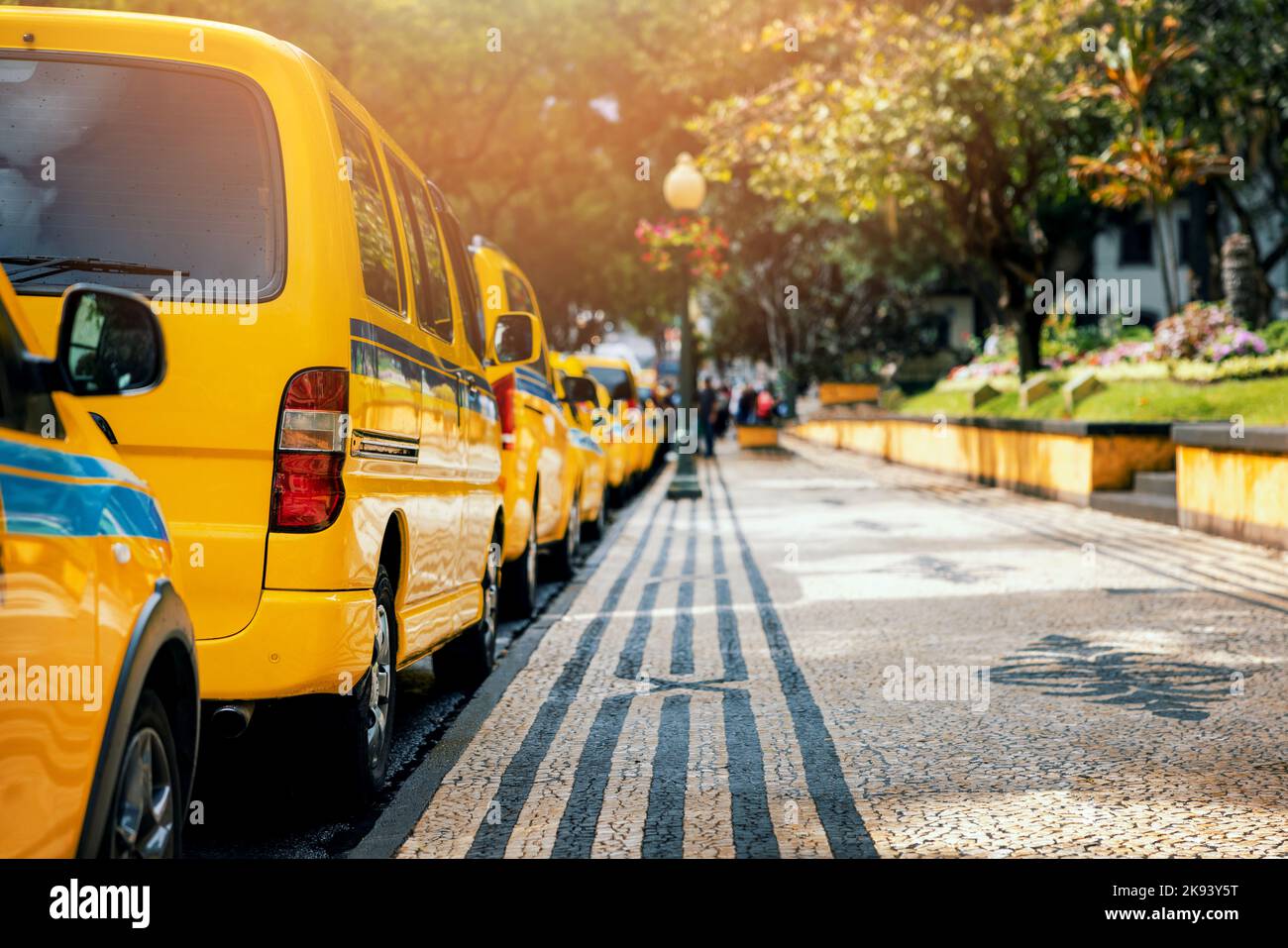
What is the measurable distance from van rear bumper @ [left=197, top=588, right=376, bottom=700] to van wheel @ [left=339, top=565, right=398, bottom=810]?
0.90 feet

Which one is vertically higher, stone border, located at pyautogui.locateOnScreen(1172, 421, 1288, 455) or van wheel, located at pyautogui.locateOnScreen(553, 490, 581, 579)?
stone border, located at pyautogui.locateOnScreen(1172, 421, 1288, 455)

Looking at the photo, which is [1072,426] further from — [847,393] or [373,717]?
[847,393]

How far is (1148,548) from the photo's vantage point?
13477 mm

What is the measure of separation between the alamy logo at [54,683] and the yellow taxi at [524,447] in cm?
598

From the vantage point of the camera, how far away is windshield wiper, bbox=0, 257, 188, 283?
4.70 metres

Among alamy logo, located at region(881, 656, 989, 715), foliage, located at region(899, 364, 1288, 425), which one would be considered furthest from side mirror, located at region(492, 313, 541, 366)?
foliage, located at region(899, 364, 1288, 425)

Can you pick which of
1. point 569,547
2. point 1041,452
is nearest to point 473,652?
point 569,547

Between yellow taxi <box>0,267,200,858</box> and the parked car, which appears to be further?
the parked car

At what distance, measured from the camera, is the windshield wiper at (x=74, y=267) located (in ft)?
15.4

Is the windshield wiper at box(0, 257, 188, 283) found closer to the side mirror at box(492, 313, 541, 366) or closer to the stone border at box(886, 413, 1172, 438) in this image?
the side mirror at box(492, 313, 541, 366)

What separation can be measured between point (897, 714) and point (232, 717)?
3153 mm

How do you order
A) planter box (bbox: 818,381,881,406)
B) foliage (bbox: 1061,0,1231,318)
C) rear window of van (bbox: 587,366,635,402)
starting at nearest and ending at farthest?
foliage (bbox: 1061,0,1231,318) → rear window of van (bbox: 587,366,635,402) → planter box (bbox: 818,381,881,406)

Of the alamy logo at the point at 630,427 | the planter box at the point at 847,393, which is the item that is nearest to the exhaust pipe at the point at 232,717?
the alamy logo at the point at 630,427

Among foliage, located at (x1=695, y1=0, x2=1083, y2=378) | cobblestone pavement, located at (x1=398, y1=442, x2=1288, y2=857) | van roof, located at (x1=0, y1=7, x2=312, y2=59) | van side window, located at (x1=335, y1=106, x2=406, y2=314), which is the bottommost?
cobblestone pavement, located at (x1=398, y1=442, x2=1288, y2=857)
